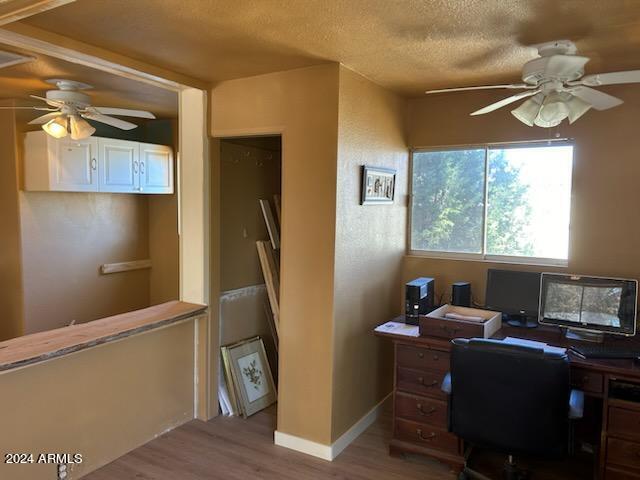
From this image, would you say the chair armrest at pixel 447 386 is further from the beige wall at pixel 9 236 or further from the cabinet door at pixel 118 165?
the beige wall at pixel 9 236

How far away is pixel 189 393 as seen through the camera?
3500 millimetres

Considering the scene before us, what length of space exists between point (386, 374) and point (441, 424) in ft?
2.70

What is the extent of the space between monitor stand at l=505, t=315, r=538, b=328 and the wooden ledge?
2088mm

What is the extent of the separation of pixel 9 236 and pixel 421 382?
356 cm

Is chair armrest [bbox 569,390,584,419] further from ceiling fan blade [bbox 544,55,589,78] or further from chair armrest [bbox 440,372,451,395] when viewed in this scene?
ceiling fan blade [bbox 544,55,589,78]

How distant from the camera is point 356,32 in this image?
2.30m

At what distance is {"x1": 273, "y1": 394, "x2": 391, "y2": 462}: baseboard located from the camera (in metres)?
3.01

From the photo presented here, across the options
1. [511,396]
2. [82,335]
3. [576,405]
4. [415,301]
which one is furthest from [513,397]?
[82,335]

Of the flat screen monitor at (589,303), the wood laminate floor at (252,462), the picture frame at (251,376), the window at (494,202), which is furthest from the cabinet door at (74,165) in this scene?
the flat screen monitor at (589,303)

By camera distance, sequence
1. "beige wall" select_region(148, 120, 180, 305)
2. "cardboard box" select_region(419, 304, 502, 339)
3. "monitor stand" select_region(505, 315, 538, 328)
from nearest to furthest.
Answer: "cardboard box" select_region(419, 304, 502, 339) → "monitor stand" select_region(505, 315, 538, 328) → "beige wall" select_region(148, 120, 180, 305)

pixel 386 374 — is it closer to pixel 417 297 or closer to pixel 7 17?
pixel 417 297

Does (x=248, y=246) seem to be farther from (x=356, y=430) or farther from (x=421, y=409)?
(x=421, y=409)

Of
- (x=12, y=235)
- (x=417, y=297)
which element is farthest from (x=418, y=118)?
(x=12, y=235)

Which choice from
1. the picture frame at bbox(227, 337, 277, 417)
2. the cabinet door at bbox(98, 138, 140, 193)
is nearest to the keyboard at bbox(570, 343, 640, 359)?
the picture frame at bbox(227, 337, 277, 417)
